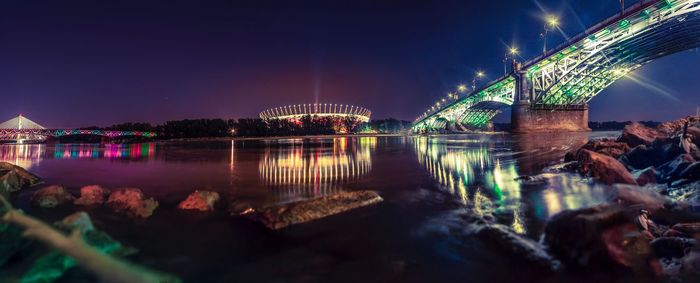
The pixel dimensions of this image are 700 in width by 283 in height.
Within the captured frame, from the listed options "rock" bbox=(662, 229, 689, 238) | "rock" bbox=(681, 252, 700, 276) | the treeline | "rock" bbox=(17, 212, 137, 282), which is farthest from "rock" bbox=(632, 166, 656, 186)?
the treeline

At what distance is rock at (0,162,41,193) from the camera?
9.19 meters

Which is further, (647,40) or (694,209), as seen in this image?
(647,40)

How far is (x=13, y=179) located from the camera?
9.88m

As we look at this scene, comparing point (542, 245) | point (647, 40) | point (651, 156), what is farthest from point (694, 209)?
point (647, 40)

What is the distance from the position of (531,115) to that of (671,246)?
77.0 m

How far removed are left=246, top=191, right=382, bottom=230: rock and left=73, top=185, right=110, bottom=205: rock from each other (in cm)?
437

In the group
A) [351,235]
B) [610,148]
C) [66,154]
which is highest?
[610,148]

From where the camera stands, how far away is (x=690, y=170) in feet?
25.8

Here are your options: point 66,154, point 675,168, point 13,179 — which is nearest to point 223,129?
point 66,154

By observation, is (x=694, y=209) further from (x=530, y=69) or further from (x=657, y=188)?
(x=530, y=69)

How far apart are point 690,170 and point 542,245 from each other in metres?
6.83

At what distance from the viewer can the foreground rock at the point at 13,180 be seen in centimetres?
902

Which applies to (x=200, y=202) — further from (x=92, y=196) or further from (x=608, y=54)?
(x=608, y=54)

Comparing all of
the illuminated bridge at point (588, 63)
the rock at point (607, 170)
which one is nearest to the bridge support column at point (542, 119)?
the illuminated bridge at point (588, 63)
